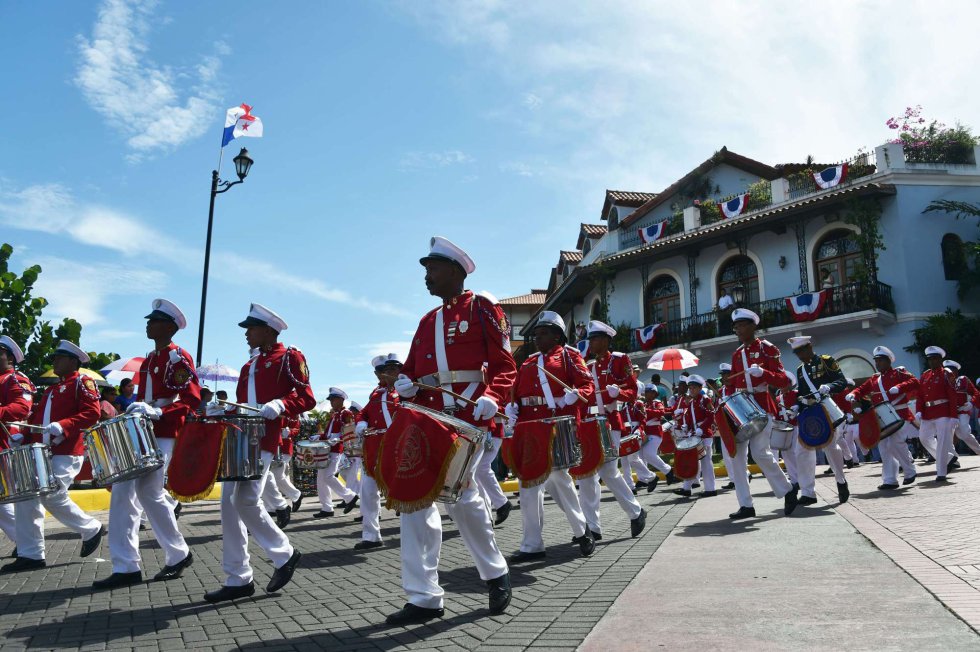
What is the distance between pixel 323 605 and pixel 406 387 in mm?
1599

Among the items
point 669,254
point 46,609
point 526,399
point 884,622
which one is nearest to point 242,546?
point 46,609

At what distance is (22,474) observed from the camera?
22.6 ft

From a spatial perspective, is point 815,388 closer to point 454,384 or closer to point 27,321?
point 454,384

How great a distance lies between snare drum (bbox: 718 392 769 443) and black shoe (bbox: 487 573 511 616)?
474cm

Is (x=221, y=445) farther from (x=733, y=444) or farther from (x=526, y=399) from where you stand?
(x=733, y=444)

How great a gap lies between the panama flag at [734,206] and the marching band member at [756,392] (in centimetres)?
2285

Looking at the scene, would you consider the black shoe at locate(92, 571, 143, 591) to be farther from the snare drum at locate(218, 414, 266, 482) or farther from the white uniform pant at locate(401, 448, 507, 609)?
the white uniform pant at locate(401, 448, 507, 609)

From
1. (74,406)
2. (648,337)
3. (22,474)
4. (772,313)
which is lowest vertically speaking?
(22,474)

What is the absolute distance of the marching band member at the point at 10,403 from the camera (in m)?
7.62

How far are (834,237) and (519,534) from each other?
77.5ft

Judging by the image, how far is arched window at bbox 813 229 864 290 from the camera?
28000 millimetres

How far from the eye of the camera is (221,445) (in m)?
5.53

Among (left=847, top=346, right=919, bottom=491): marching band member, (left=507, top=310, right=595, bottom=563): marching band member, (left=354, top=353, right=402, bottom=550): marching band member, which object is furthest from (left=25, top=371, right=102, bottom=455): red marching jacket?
(left=847, top=346, right=919, bottom=491): marching band member

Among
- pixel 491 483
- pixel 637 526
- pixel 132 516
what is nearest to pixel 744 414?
pixel 637 526
